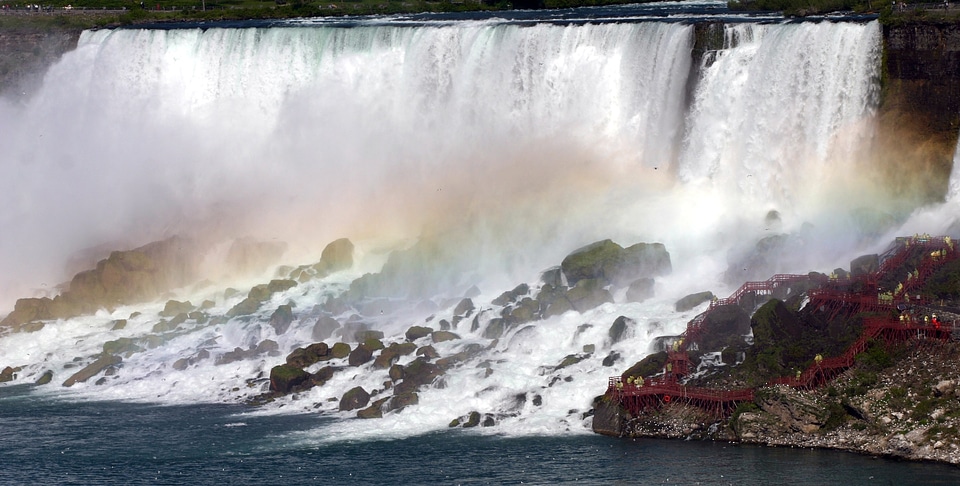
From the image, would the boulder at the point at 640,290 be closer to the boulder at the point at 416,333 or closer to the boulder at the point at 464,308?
the boulder at the point at 464,308

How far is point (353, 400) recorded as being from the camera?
164 ft

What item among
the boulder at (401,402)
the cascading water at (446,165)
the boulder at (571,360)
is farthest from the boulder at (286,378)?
the boulder at (571,360)

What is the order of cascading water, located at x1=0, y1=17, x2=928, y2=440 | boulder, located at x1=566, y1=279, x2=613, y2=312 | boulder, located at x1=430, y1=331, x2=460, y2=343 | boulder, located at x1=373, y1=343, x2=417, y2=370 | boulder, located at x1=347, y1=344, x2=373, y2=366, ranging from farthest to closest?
boulder, located at x1=566, y1=279, x2=613, y2=312
boulder, located at x1=430, y1=331, x2=460, y2=343
cascading water, located at x1=0, y1=17, x2=928, y2=440
boulder, located at x1=347, y1=344, x2=373, y2=366
boulder, located at x1=373, y1=343, x2=417, y2=370

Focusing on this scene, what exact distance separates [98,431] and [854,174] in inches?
1101

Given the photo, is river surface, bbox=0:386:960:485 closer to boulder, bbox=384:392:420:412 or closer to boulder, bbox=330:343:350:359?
boulder, bbox=384:392:420:412

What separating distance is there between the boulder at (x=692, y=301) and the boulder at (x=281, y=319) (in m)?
14.5

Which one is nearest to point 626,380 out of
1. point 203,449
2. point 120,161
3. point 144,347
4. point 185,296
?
point 203,449

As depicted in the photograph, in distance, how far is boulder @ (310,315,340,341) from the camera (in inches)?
2231

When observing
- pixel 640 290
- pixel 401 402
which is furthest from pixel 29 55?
pixel 401 402

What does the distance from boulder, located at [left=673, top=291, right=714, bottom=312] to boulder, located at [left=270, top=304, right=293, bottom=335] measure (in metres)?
14.5

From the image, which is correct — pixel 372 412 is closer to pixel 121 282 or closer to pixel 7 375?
pixel 7 375

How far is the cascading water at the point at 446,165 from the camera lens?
177 feet

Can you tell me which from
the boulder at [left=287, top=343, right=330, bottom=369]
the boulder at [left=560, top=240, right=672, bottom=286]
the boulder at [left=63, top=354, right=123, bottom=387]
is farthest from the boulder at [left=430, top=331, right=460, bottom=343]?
the boulder at [left=63, top=354, right=123, bottom=387]

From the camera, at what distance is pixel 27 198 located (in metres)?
74.3
